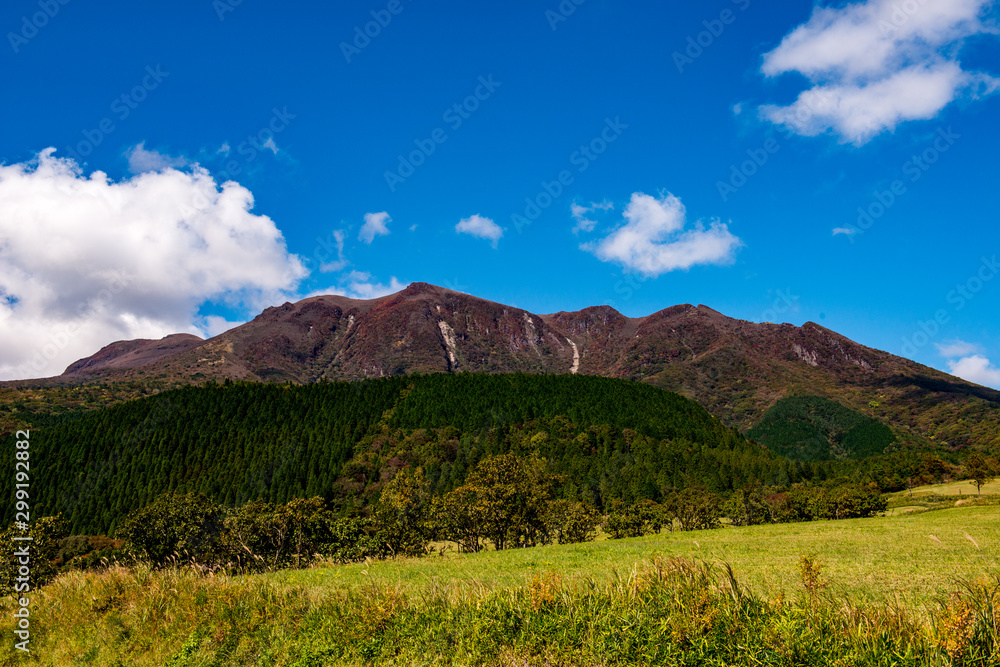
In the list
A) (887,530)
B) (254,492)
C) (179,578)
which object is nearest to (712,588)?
(179,578)

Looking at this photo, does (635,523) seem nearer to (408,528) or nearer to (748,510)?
(748,510)

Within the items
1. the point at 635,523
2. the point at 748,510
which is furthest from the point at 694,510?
the point at 635,523

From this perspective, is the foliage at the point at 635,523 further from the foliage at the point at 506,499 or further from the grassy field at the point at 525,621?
the grassy field at the point at 525,621

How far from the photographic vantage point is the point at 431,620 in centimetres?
1269

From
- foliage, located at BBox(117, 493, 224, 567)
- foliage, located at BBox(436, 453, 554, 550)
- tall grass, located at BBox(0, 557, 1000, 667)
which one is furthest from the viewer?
foliage, located at BBox(436, 453, 554, 550)

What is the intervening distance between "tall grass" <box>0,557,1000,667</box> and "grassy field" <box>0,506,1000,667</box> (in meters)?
0.03

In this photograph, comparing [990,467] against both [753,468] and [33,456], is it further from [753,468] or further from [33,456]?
[33,456]

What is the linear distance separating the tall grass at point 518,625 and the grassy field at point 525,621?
0.10 feet

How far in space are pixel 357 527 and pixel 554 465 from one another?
374 ft

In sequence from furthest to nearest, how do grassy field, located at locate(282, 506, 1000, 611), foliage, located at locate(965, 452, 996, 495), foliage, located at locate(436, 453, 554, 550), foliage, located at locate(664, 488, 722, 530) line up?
foliage, located at locate(965, 452, 996, 495) < foliage, located at locate(664, 488, 722, 530) < foliage, located at locate(436, 453, 554, 550) < grassy field, located at locate(282, 506, 1000, 611)

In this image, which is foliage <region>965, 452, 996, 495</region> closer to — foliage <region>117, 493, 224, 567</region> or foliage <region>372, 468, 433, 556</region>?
foliage <region>372, 468, 433, 556</region>

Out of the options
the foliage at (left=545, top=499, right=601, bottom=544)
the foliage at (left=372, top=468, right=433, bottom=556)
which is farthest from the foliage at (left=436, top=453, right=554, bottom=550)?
the foliage at (left=372, top=468, right=433, bottom=556)

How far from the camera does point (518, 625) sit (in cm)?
1179

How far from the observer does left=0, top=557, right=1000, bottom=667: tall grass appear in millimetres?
8992
